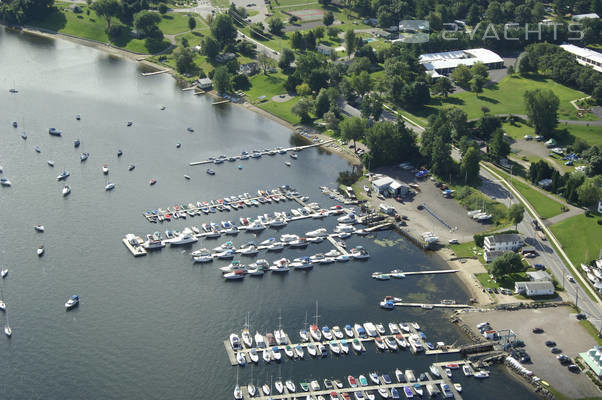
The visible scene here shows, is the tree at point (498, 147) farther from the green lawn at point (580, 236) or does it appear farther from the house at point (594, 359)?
the house at point (594, 359)

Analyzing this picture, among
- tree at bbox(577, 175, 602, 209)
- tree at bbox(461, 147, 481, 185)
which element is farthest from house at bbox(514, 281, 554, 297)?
tree at bbox(461, 147, 481, 185)

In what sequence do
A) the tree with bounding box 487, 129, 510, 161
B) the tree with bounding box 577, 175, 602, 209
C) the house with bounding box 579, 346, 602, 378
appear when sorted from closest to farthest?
the house with bounding box 579, 346, 602, 378
the tree with bounding box 577, 175, 602, 209
the tree with bounding box 487, 129, 510, 161

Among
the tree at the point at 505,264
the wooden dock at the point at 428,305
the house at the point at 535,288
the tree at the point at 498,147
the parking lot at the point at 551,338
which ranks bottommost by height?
the parking lot at the point at 551,338

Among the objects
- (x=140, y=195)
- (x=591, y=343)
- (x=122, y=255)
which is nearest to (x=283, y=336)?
(x=122, y=255)

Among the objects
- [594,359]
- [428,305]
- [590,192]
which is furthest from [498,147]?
[594,359]

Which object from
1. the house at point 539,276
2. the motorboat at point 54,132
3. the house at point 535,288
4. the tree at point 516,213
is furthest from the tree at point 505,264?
the motorboat at point 54,132

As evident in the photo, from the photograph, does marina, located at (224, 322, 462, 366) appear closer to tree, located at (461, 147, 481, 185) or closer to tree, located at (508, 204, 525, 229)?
tree, located at (508, 204, 525, 229)
